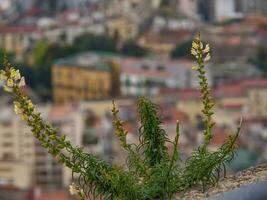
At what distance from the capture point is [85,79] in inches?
1021

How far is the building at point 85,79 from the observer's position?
84.7 ft

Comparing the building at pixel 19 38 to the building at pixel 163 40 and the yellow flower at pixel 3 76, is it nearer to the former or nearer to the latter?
the building at pixel 163 40

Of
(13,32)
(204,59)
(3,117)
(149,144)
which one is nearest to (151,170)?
(149,144)

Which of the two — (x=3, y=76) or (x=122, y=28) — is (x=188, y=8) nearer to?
(x=122, y=28)

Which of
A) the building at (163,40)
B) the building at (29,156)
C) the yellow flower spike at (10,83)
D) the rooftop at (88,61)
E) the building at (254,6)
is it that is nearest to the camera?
the yellow flower spike at (10,83)

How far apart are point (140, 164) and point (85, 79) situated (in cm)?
2449

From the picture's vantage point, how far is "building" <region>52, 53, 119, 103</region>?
25.8 meters

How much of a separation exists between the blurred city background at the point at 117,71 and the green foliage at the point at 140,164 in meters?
10.8

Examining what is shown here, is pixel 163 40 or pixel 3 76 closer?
pixel 3 76

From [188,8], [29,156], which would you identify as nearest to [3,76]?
[29,156]

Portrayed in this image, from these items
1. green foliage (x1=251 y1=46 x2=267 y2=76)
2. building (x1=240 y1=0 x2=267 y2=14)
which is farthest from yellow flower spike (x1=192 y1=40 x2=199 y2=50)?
building (x1=240 y1=0 x2=267 y2=14)

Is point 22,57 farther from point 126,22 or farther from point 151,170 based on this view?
point 151,170

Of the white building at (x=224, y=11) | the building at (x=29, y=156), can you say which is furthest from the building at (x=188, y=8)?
the building at (x=29, y=156)

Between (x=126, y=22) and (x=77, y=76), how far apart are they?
730 centimetres
